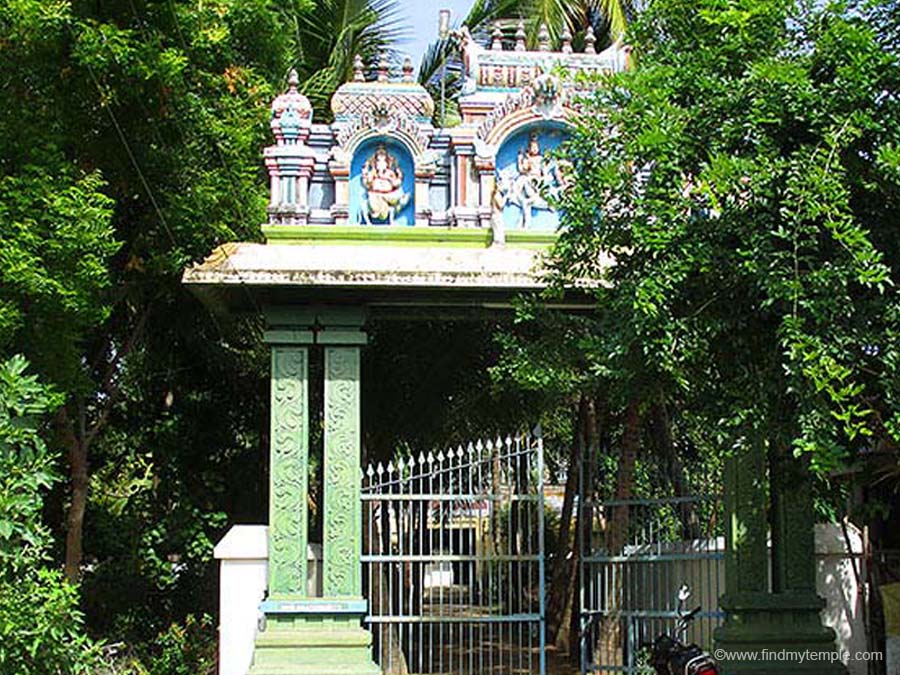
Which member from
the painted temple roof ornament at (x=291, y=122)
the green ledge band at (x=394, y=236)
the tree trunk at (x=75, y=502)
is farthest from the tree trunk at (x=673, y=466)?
the tree trunk at (x=75, y=502)

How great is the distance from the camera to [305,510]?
23.3 feet

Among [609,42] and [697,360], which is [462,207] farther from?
[609,42]

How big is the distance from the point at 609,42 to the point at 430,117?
273 inches

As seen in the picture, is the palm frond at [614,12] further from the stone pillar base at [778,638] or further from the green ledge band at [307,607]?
the green ledge band at [307,607]

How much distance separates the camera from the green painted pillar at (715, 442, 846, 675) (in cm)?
686

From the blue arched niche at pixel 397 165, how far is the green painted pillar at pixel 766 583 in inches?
97.9

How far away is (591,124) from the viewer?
5773 mm

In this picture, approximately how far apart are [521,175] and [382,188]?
0.87m

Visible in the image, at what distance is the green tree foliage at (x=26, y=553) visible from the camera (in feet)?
20.4

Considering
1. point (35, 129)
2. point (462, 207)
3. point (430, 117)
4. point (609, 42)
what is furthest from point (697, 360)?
point (609, 42)

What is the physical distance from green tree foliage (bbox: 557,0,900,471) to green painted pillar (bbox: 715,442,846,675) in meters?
1.60

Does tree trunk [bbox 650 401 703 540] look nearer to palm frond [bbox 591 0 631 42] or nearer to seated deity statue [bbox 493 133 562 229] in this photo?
seated deity statue [bbox 493 133 562 229]

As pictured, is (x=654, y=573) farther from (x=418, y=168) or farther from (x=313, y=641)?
(x=418, y=168)

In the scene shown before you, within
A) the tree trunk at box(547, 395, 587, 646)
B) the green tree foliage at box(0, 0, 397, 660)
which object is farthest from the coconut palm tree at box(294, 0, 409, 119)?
the tree trunk at box(547, 395, 587, 646)
